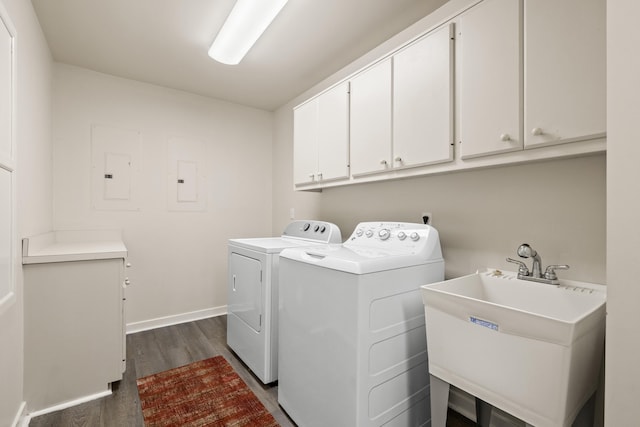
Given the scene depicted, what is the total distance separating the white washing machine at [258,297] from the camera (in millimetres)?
1989

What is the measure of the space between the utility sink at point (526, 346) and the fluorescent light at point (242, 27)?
1.76m

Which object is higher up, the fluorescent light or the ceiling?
the ceiling

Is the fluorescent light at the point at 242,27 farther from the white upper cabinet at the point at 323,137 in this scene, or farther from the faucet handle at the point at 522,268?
the faucet handle at the point at 522,268

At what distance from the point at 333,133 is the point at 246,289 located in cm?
135

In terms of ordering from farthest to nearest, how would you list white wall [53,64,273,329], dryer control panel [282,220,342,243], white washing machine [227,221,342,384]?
white wall [53,64,273,329] → dryer control panel [282,220,342,243] → white washing machine [227,221,342,384]

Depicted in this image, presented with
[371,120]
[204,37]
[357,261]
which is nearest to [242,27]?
[204,37]

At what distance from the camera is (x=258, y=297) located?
2.05 meters

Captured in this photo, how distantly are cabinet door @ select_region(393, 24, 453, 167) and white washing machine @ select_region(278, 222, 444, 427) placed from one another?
454mm

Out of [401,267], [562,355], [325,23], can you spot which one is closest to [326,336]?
[401,267]

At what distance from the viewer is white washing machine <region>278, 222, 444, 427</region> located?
130 centimetres

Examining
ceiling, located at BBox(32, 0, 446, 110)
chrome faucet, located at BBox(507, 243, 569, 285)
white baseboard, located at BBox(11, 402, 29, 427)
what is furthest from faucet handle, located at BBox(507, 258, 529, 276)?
white baseboard, located at BBox(11, 402, 29, 427)

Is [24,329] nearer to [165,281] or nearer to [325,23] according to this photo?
[165,281]

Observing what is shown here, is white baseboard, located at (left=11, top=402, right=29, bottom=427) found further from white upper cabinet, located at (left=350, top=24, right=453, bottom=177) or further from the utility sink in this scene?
white upper cabinet, located at (left=350, top=24, right=453, bottom=177)

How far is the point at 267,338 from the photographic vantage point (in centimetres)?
199
